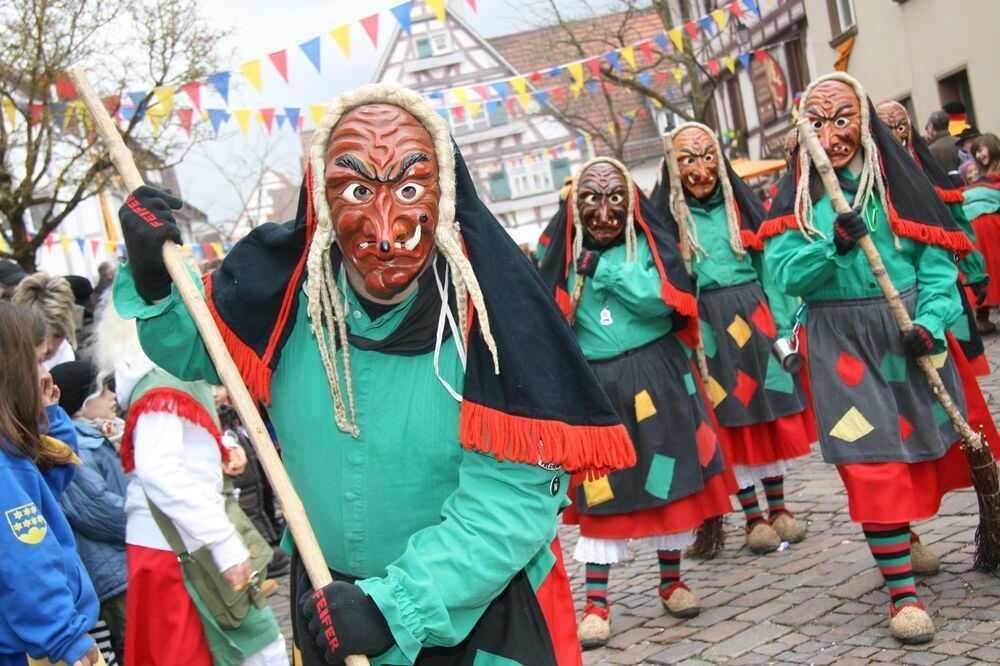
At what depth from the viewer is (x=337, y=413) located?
8.13 feet

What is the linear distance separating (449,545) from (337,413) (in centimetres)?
40

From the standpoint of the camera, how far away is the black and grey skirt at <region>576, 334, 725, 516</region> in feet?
17.7

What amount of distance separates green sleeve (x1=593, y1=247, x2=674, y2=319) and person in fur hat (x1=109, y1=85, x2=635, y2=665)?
284 cm

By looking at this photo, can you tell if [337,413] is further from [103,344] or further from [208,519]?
[103,344]

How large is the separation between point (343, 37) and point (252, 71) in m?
1.11

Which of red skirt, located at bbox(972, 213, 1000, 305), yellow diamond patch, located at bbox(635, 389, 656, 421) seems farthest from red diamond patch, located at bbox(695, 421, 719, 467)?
red skirt, located at bbox(972, 213, 1000, 305)

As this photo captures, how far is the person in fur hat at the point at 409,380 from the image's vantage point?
236 cm

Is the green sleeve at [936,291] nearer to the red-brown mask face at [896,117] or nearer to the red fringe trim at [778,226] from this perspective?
the red fringe trim at [778,226]

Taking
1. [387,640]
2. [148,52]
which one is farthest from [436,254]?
[148,52]

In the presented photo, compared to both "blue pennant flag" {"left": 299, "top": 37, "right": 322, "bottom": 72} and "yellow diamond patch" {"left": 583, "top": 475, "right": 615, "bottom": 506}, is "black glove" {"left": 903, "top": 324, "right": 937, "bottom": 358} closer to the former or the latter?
"yellow diamond patch" {"left": 583, "top": 475, "right": 615, "bottom": 506}

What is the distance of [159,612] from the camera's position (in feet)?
13.4

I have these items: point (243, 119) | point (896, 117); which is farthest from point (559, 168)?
point (896, 117)

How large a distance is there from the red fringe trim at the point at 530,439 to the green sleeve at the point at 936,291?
2595mm

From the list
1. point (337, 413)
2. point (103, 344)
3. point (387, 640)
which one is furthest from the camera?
point (103, 344)
